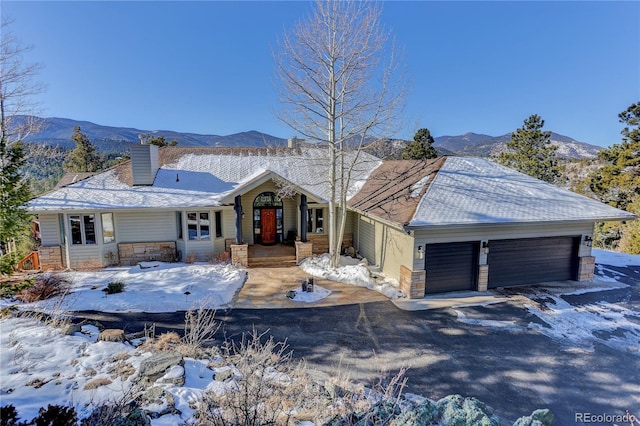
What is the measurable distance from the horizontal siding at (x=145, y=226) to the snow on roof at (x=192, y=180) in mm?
654

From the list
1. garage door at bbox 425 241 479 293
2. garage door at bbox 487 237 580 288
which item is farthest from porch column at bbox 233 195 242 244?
garage door at bbox 487 237 580 288

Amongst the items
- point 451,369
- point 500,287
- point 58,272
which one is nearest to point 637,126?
point 500,287

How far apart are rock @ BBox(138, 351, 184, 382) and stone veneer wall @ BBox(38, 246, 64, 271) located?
12014 mm

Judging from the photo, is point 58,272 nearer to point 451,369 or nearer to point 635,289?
point 451,369

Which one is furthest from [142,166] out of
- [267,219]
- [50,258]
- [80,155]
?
[80,155]

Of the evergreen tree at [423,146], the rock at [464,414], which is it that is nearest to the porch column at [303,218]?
the rock at [464,414]

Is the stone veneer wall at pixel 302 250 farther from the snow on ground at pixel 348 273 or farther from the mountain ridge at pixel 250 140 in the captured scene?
the mountain ridge at pixel 250 140

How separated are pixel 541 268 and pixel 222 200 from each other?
1386 cm

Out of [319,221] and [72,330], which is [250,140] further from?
[72,330]

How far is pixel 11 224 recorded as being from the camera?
816 centimetres

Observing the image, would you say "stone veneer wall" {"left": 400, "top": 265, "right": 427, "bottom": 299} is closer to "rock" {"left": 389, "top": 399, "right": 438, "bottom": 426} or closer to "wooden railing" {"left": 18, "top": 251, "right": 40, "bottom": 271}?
"rock" {"left": 389, "top": 399, "right": 438, "bottom": 426}

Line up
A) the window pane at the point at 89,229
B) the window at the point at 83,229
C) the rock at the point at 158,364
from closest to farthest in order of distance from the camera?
1. the rock at the point at 158,364
2. the window at the point at 83,229
3. the window pane at the point at 89,229

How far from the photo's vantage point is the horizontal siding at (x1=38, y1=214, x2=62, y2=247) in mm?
14273

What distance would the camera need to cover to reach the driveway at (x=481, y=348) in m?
6.29
